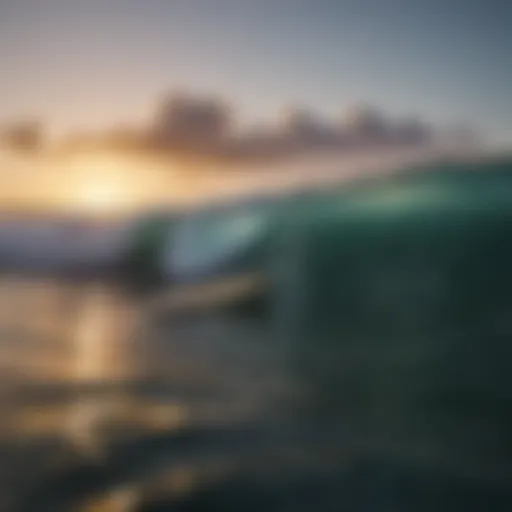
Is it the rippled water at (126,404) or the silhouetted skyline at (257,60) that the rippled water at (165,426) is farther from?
the silhouetted skyline at (257,60)

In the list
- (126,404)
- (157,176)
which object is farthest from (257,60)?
(126,404)

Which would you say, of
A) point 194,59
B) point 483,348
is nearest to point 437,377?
point 483,348

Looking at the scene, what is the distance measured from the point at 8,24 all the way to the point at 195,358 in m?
0.56

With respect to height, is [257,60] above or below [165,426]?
above

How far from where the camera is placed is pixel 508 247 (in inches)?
42.7

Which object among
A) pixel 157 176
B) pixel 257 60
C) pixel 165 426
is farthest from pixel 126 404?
pixel 257 60

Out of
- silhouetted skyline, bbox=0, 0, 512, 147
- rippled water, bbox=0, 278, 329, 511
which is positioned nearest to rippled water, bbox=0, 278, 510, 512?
rippled water, bbox=0, 278, 329, 511

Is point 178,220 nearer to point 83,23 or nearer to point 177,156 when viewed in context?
point 177,156

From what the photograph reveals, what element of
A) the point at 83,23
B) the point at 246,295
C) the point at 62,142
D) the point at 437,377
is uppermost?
the point at 83,23

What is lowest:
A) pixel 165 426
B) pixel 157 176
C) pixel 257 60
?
pixel 165 426

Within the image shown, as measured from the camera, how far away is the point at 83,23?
3.64 feet

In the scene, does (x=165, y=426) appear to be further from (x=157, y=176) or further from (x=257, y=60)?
(x=257, y=60)

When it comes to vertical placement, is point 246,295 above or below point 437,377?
above

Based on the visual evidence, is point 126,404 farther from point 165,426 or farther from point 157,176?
point 157,176
